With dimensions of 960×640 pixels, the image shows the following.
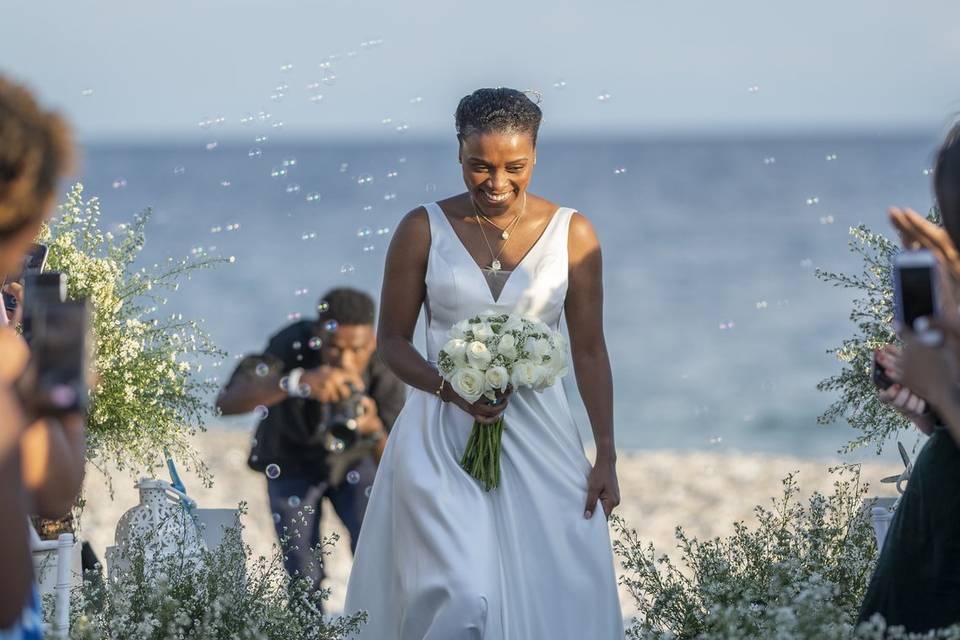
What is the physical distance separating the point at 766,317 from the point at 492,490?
22.6 metres

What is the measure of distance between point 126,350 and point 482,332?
227cm

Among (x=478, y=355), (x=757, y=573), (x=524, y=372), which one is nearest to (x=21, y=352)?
(x=478, y=355)

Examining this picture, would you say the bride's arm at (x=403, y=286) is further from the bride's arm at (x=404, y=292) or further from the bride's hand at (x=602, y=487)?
the bride's hand at (x=602, y=487)

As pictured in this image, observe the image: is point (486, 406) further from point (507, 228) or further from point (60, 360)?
point (60, 360)

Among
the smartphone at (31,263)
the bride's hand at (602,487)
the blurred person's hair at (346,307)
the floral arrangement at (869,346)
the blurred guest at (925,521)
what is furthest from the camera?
the blurred person's hair at (346,307)

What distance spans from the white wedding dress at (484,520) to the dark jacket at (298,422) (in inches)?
88.0

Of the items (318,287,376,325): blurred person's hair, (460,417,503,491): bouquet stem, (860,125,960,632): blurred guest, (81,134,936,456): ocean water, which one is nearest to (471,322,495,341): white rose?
(460,417,503,491): bouquet stem

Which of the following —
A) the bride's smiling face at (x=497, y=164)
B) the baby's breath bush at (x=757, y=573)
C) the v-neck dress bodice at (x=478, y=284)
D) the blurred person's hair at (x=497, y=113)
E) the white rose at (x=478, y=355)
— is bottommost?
the baby's breath bush at (x=757, y=573)

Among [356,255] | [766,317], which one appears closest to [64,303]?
[766,317]

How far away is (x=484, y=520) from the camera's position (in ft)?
16.3

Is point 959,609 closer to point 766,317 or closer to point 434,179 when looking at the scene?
point 766,317

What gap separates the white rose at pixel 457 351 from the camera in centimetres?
481

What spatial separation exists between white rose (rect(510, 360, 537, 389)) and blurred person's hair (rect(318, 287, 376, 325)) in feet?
8.49

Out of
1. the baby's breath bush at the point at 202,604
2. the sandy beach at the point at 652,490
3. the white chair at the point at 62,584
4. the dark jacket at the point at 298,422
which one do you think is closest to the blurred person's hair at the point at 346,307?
the dark jacket at the point at 298,422
